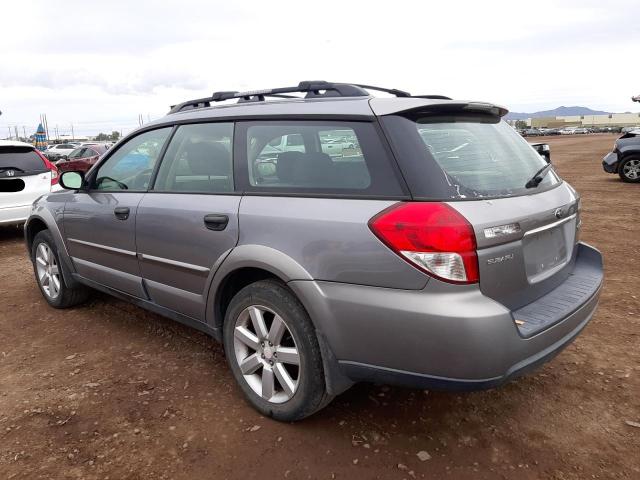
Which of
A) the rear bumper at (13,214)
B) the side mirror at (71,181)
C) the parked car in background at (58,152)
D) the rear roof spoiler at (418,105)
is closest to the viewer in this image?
the rear roof spoiler at (418,105)

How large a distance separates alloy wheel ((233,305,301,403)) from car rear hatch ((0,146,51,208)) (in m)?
6.14

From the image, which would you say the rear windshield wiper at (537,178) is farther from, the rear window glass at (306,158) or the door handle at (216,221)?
the door handle at (216,221)

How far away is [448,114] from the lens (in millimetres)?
2449

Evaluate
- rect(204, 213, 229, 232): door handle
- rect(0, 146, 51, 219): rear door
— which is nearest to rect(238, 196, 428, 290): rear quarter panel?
rect(204, 213, 229, 232): door handle

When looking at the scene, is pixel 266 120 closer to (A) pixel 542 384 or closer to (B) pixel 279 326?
(B) pixel 279 326

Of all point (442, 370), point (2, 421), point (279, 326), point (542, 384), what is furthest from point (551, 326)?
point (2, 421)

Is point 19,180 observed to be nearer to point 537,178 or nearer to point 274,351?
point 274,351

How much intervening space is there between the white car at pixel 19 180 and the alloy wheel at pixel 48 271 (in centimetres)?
301

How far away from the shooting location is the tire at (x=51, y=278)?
4.36 m

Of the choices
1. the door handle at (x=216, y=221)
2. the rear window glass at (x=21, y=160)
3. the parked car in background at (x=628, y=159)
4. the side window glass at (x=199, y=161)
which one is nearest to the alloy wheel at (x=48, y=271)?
the side window glass at (x=199, y=161)

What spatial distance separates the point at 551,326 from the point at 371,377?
2.76ft

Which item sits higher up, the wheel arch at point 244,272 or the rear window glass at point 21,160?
the rear window glass at point 21,160

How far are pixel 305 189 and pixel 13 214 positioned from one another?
651 centimetres

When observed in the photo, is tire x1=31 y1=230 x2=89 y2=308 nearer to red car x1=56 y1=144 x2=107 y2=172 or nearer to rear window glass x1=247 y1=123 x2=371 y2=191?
rear window glass x1=247 y1=123 x2=371 y2=191
